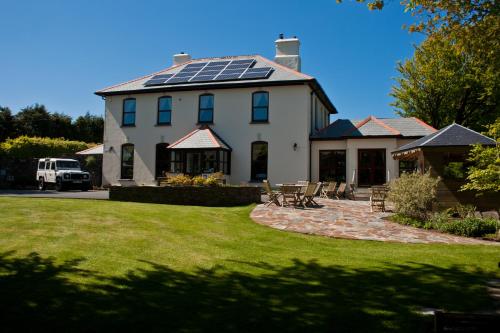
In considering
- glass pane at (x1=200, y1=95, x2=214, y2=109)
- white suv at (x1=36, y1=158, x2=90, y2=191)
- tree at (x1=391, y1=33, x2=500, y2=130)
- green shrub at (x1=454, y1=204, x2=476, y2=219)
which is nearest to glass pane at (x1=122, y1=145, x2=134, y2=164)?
white suv at (x1=36, y1=158, x2=90, y2=191)

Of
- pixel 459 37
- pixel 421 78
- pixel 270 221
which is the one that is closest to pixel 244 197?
pixel 270 221

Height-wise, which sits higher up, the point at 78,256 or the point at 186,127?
the point at 186,127

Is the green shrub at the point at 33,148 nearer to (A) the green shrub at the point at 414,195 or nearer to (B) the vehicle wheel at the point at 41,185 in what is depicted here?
(B) the vehicle wheel at the point at 41,185

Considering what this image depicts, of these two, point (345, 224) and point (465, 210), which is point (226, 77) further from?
point (465, 210)

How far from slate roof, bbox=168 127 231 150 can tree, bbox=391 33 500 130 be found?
18049 millimetres

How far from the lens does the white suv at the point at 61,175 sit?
25.3 meters

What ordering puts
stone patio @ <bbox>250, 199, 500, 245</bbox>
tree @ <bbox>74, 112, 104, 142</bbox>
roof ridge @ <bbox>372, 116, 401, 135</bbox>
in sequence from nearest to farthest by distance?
stone patio @ <bbox>250, 199, 500, 245</bbox>, roof ridge @ <bbox>372, 116, 401, 135</bbox>, tree @ <bbox>74, 112, 104, 142</bbox>

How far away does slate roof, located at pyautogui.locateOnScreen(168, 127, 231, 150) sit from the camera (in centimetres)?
2171

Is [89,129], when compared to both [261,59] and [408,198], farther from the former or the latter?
[408,198]

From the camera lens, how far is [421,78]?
3266 centimetres

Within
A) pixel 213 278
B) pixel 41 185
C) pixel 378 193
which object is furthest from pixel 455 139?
pixel 41 185

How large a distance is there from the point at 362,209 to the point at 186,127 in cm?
1334

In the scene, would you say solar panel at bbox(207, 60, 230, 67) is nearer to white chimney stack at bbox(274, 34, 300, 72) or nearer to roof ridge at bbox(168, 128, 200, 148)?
white chimney stack at bbox(274, 34, 300, 72)

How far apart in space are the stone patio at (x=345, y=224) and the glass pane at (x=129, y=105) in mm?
14883
